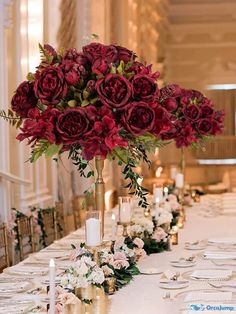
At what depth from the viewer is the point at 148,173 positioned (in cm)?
1523

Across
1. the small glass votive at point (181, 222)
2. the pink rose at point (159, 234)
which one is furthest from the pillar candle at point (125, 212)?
the small glass votive at point (181, 222)

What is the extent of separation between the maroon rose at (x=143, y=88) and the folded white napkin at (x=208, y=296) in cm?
87

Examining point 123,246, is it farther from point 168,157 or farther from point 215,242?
point 168,157

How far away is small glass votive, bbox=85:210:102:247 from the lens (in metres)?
3.31

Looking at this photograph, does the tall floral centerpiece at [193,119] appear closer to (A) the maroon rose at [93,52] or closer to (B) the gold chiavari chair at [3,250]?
(B) the gold chiavari chair at [3,250]

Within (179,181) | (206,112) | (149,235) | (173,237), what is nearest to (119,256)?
(149,235)

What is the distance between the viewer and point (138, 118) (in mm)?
3480

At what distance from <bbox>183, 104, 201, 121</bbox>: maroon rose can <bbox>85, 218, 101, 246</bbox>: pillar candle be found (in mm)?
2937

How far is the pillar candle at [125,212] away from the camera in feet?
14.7

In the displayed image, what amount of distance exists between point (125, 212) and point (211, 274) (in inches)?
25.8

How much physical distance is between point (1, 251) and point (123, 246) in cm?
162

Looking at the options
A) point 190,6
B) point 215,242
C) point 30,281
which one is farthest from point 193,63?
point 30,281

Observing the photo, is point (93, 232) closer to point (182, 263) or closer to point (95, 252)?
point (95, 252)

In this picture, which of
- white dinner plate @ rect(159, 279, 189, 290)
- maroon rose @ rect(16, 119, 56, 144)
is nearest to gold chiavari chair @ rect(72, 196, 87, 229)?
white dinner plate @ rect(159, 279, 189, 290)
